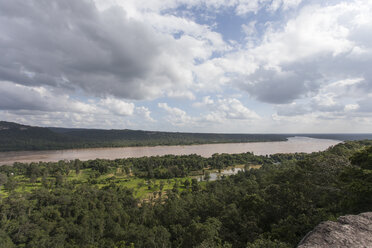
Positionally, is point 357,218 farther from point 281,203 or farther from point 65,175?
point 65,175

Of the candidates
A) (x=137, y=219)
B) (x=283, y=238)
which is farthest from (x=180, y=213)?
(x=283, y=238)

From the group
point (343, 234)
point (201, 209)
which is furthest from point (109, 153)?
point (343, 234)

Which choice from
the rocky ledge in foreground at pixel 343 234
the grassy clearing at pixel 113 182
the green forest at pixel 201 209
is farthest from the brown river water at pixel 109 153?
the rocky ledge in foreground at pixel 343 234

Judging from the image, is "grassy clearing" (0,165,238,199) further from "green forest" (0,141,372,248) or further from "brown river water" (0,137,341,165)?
"brown river water" (0,137,341,165)

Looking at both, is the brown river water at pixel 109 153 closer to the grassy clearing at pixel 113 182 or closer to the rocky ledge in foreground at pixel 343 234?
the grassy clearing at pixel 113 182

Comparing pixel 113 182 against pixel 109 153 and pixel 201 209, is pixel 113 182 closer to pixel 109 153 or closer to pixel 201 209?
pixel 201 209

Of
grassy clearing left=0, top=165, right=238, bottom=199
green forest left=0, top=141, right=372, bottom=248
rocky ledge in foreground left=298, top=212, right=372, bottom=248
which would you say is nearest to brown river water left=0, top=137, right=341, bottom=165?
grassy clearing left=0, top=165, right=238, bottom=199
